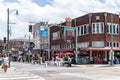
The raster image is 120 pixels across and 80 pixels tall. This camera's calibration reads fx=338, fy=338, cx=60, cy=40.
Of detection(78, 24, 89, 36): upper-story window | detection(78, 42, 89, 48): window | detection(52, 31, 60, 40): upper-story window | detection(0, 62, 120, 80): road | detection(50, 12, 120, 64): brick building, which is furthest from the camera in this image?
detection(52, 31, 60, 40): upper-story window

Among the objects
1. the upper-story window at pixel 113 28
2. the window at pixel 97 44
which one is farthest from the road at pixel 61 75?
the upper-story window at pixel 113 28

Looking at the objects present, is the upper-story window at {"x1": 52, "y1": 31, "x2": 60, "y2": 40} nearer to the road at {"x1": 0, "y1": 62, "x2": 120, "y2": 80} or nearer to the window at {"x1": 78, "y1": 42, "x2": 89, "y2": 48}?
the window at {"x1": 78, "y1": 42, "x2": 89, "y2": 48}

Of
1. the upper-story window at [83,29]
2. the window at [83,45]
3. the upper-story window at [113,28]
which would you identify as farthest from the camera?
the upper-story window at [83,29]

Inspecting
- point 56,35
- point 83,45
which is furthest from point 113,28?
point 56,35

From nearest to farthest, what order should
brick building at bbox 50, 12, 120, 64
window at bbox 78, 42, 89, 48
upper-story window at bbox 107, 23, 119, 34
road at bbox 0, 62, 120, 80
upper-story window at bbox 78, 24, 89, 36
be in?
1. road at bbox 0, 62, 120, 80
2. brick building at bbox 50, 12, 120, 64
3. upper-story window at bbox 107, 23, 119, 34
4. window at bbox 78, 42, 89, 48
5. upper-story window at bbox 78, 24, 89, 36

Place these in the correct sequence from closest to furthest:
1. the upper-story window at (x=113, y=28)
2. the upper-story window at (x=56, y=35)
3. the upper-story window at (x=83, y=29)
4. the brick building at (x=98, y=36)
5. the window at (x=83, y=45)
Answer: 1. the brick building at (x=98, y=36)
2. the upper-story window at (x=113, y=28)
3. the window at (x=83, y=45)
4. the upper-story window at (x=83, y=29)
5. the upper-story window at (x=56, y=35)

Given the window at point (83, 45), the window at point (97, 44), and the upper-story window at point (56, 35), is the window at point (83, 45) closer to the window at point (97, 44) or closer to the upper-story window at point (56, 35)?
the window at point (97, 44)

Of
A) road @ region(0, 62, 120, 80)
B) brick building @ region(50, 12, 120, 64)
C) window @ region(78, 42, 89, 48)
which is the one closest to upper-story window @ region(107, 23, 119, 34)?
brick building @ region(50, 12, 120, 64)

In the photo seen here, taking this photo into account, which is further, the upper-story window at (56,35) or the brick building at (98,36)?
the upper-story window at (56,35)

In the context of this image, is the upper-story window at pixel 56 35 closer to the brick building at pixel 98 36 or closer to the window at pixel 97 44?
the brick building at pixel 98 36

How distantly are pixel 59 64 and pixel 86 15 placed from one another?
51.8 feet

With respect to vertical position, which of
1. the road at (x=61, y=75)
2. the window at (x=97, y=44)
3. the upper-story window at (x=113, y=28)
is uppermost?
the upper-story window at (x=113, y=28)

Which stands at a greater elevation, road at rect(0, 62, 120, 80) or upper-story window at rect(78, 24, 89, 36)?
upper-story window at rect(78, 24, 89, 36)

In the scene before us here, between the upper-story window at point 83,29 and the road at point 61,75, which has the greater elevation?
the upper-story window at point 83,29
